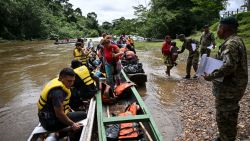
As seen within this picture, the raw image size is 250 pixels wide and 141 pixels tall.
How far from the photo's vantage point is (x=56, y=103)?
4.10 metres

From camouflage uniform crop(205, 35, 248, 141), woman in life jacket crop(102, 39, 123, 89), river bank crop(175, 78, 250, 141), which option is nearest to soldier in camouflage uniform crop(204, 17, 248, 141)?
camouflage uniform crop(205, 35, 248, 141)

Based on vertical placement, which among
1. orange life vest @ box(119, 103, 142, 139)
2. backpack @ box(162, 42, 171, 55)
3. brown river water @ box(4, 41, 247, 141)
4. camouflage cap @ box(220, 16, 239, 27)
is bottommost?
brown river water @ box(4, 41, 247, 141)

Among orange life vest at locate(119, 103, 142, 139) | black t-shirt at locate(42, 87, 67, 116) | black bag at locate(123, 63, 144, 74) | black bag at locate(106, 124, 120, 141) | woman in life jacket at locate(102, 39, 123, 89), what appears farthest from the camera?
black bag at locate(123, 63, 144, 74)

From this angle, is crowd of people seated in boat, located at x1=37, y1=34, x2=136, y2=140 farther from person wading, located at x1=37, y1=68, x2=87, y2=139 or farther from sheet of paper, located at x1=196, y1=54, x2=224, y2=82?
sheet of paper, located at x1=196, y1=54, x2=224, y2=82

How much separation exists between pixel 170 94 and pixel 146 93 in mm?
810

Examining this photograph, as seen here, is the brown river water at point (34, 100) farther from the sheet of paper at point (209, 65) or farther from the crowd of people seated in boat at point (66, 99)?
the sheet of paper at point (209, 65)

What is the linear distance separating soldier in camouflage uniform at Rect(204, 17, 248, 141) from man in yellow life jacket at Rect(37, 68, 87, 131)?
2054 mm

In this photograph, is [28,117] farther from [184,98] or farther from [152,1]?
[152,1]

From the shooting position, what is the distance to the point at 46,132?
4.45m

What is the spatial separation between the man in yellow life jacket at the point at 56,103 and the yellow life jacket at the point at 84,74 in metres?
1.54

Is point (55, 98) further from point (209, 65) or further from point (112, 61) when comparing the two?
point (112, 61)

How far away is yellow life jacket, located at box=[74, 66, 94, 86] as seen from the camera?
6.02 metres

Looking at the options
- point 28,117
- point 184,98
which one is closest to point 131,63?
point 184,98

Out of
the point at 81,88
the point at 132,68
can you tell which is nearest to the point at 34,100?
the point at 132,68
